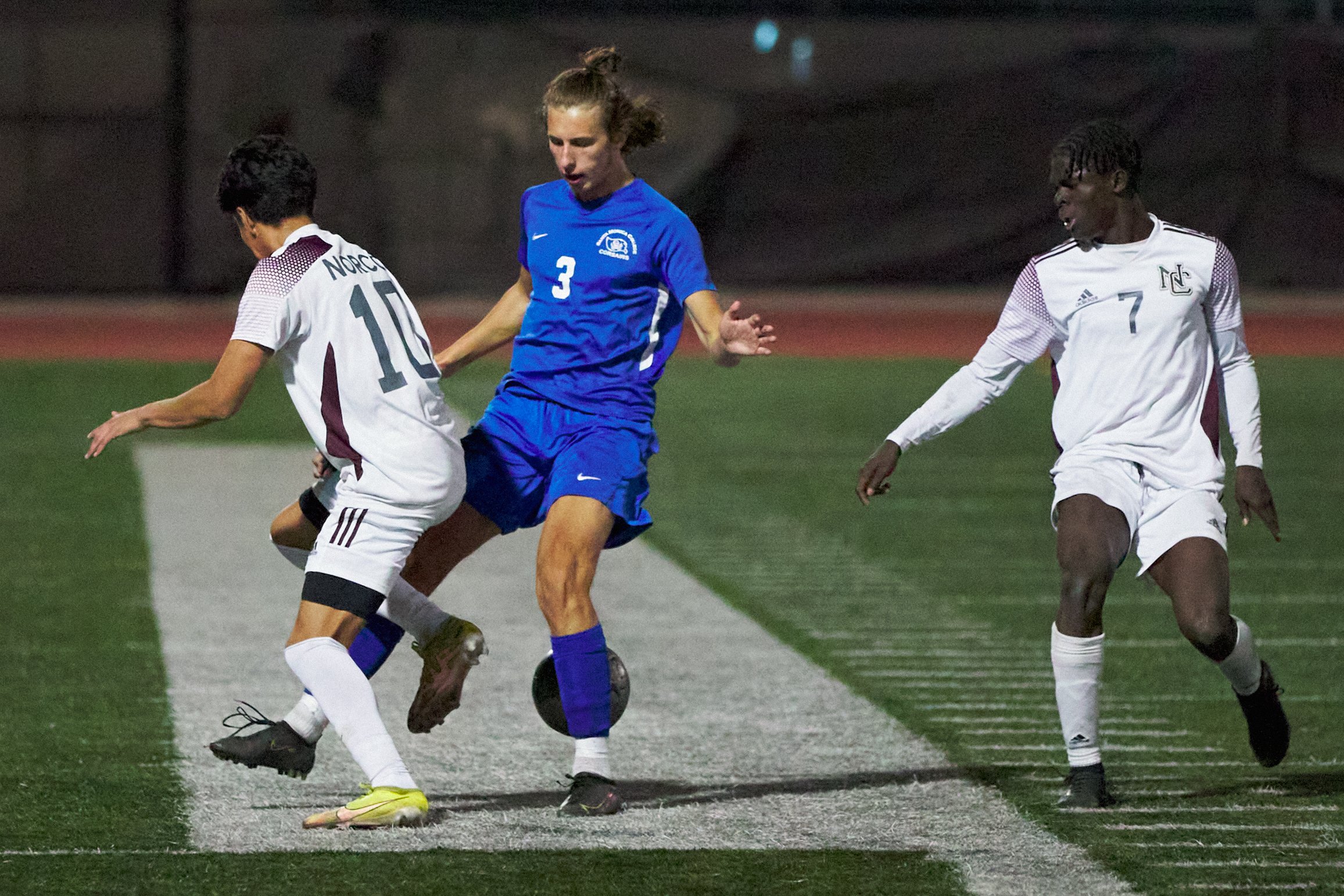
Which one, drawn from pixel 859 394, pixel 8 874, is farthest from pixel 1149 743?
pixel 859 394

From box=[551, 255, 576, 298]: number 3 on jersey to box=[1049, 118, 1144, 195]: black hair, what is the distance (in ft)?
4.03

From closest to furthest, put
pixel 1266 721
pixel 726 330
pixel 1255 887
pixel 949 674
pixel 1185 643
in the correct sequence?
1. pixel 1255 887
2. pixel 726 330
3. pixel 1266 721
4. pixel 949 674
5. pixel 1185 643

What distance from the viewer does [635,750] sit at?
235 inches

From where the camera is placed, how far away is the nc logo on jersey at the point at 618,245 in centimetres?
516

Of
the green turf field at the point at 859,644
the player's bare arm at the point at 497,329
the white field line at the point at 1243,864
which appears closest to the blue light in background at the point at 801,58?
the green turf field at the point at 859,644

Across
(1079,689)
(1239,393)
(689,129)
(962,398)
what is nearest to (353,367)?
(962,398)

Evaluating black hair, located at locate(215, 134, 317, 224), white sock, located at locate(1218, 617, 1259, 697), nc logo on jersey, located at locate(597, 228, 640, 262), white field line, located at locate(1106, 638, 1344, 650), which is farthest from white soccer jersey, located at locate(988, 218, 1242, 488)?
white field line, located at locate(1106, 638, 1344, 650)

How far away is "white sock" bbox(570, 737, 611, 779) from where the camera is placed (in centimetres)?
509

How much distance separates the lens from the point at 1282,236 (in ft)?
81.3

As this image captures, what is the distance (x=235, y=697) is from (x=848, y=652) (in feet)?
7.30

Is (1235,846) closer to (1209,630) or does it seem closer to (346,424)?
(1209,630)

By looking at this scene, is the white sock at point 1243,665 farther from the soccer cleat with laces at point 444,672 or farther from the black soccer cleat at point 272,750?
the black soccer cleat at point 272,750

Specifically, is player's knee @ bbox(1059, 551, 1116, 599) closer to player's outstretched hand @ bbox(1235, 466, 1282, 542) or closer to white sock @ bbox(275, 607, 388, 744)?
player's outstretched hand @ bbox(1235, 466, 1282, 542)

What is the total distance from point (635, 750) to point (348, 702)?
135 centimetres
